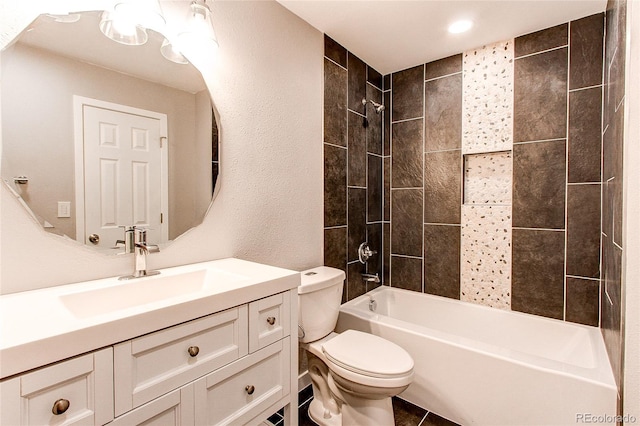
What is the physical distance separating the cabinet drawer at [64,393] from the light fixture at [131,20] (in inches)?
45.6

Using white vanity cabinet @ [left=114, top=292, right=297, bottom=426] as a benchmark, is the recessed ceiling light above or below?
above

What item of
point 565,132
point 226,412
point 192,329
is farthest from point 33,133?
point 565,132

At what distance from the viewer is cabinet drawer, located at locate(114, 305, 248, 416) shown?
764 mm

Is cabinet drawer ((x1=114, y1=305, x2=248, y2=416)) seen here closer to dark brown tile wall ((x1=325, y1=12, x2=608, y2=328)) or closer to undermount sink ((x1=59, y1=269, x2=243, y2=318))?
undermount sink ((x1=59, y1=269, x2=243, y2=318))

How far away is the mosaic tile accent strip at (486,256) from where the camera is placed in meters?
2.27

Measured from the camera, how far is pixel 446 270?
8.32 ft

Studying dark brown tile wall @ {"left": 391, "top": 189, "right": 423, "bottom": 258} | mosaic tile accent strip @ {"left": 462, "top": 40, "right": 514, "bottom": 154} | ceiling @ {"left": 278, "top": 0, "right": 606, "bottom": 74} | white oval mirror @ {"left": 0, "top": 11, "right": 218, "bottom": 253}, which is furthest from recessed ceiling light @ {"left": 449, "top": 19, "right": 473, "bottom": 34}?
white oval mirror @ {"left": 0, "top": 11, "right": 218, "bottom": 253}

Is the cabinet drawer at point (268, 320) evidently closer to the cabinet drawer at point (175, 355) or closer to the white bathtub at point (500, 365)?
the cabinet drawer at point (175, 355)

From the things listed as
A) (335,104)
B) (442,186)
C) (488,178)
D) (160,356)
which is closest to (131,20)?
(160,356)

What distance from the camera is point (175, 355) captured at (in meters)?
0.87

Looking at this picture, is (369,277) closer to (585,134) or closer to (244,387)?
(244,387)

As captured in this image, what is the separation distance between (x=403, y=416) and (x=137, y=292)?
66.2 inches

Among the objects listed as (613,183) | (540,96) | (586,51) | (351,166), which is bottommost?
(613,183)

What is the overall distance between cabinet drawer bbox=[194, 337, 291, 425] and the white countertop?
0.22m
